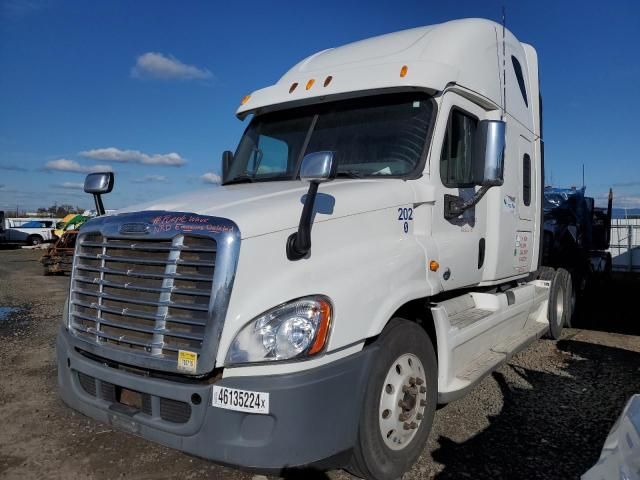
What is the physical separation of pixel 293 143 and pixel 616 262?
47.7 feet

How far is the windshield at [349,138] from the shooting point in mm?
4020

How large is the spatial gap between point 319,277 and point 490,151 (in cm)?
182

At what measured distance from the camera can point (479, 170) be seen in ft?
12.9

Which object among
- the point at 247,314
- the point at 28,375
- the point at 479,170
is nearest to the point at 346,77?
the point at 479,170

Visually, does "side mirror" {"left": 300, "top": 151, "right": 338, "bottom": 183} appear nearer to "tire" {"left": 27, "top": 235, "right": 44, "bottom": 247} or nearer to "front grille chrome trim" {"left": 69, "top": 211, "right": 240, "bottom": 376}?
"front grille chrome trim" {"left": 69, "top": 211, "right": 240, "bottom": 376}

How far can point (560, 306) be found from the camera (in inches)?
300

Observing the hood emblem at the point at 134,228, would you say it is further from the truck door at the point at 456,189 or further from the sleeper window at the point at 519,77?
the sleeper window at the point at 519,77

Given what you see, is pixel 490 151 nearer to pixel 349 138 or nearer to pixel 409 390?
pixel 349 138

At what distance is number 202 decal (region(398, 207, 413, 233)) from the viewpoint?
3684mm

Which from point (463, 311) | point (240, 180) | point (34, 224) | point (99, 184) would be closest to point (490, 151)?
point (463, 311)

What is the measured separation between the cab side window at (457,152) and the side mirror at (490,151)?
0.81 ft

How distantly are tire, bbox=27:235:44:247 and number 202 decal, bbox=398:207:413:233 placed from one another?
127ft

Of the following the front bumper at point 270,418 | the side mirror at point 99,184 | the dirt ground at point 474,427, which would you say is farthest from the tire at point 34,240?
the front bumper at point 270,418

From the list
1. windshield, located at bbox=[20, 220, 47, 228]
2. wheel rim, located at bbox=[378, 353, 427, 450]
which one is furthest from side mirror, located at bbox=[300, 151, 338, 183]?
windshield, located at bbox=[20, 220, 47, 228]
